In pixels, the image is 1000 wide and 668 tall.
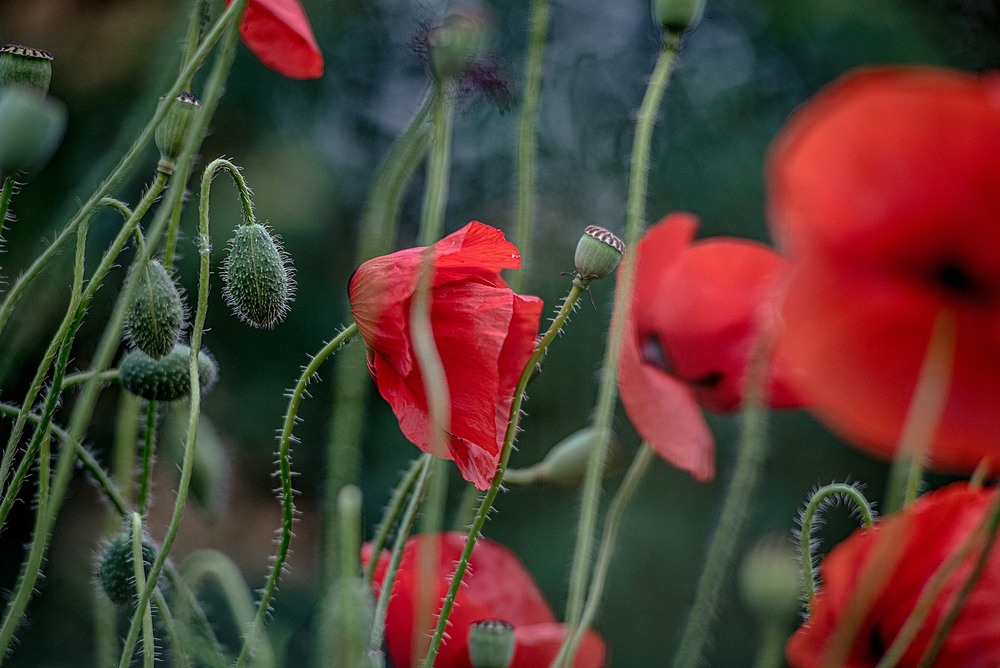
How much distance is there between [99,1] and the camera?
201cm

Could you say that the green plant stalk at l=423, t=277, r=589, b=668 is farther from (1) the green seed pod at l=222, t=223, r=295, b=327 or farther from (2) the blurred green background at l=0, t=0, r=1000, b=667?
(2) the blurred green background at l=0, t=0, r=1000, b=667

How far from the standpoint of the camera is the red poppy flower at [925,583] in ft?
1.18

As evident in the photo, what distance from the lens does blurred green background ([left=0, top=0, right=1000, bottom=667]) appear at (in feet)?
6.21

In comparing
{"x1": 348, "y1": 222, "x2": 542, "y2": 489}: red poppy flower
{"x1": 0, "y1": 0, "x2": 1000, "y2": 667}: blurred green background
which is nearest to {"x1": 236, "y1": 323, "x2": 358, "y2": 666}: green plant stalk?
{"x1": 348, "y1": 222, "x2": 542, "y2": 489}: red poppy flower

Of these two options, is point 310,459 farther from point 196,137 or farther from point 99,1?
point 196,137

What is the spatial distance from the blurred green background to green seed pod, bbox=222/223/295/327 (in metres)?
1.37

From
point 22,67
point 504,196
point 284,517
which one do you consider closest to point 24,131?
point 22,67

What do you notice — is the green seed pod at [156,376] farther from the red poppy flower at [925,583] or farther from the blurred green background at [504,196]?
the blurred green background at [504,196]

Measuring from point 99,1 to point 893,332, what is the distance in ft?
6.50

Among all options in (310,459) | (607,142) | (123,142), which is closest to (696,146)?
(607,142)

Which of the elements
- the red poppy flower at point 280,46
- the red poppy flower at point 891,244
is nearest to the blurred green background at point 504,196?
the red poppy flower at point 280,46

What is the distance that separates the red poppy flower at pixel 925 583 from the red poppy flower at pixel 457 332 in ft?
0.40

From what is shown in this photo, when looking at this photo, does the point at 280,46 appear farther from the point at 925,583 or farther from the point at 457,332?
the point at 925,583

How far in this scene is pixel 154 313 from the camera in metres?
0.39
